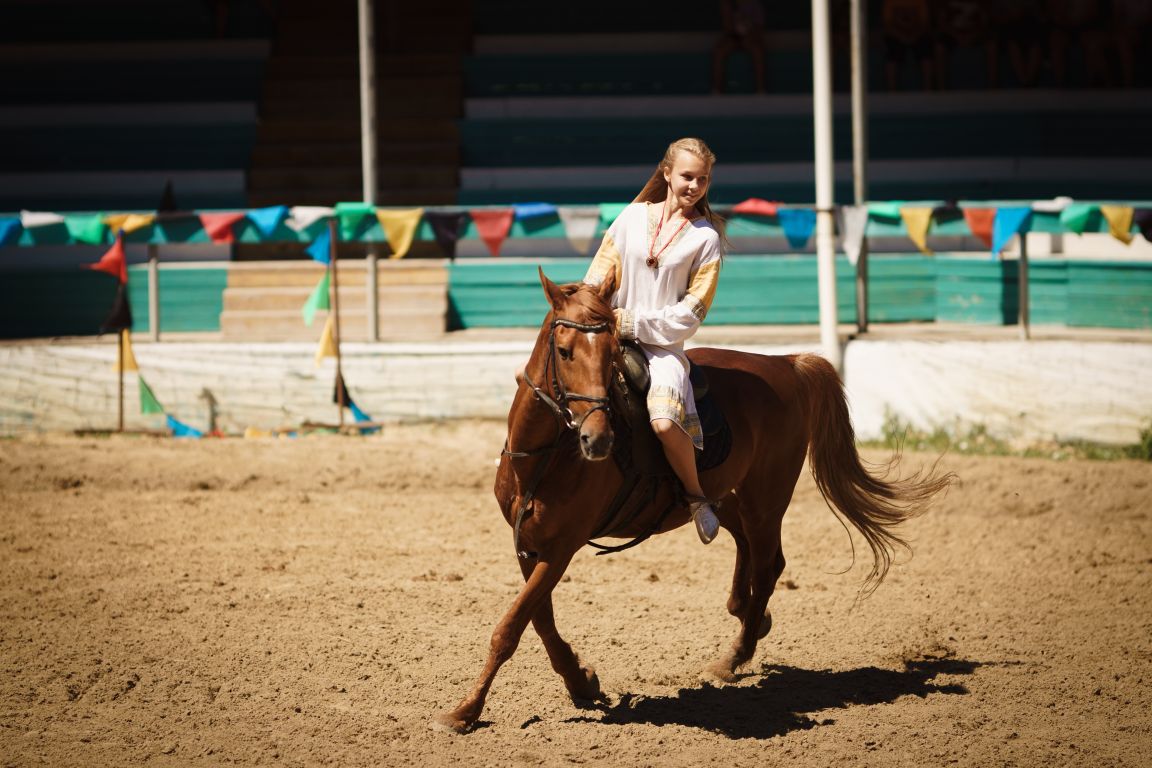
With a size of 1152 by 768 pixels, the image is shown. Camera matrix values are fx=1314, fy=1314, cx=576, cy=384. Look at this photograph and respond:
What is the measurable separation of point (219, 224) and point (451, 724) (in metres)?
7.75

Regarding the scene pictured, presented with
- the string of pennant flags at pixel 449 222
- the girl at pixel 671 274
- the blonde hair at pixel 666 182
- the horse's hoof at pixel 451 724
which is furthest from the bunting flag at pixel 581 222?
the horse's hoof at pixel 451 724

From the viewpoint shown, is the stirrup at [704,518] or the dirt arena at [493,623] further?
the stirrup at [704,518]

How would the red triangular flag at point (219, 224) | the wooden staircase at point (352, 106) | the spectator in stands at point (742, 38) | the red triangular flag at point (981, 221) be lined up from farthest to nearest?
the spectator in stands at point (742, 38), the wooden staircase at point (352, 106), the red triangular flag at point (219, 224), the red triangular flag at point (981, 221)

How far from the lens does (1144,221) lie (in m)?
10.6

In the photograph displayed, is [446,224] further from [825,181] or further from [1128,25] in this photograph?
[1128,25]

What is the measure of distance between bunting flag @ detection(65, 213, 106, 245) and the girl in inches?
306

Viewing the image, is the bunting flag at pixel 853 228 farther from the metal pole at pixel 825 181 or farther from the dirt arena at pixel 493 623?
the dirt arena at pixel 493 623

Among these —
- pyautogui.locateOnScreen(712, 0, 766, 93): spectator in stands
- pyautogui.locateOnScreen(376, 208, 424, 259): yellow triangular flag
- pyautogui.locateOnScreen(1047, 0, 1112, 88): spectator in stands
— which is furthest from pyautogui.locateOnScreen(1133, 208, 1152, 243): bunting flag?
pyautogui.locateOnScreen(712, 0, 766, 93): spectator in stands

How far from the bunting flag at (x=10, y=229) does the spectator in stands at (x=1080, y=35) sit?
12.6 metres

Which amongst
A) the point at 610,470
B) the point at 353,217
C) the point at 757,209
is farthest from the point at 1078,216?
the point at 610,470

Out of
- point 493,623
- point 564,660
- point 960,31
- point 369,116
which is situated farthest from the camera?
point 960,31

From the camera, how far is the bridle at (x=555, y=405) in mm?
4781

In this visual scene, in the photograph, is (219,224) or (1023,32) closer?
(219,224)

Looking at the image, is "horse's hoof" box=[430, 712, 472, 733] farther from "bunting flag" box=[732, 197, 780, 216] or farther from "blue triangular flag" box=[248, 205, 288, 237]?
"blue triangular flag" box=[248, 205, 288, 237]
